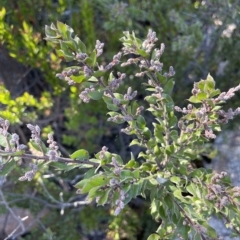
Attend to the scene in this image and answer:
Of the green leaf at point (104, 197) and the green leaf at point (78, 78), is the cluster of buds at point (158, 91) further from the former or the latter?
the green leaf at point (104, 197)

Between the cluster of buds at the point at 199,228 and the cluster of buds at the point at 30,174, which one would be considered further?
the cluster of buds at the point at 199,228

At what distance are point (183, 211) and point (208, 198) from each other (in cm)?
8

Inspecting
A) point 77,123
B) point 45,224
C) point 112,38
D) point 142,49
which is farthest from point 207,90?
point 45,224

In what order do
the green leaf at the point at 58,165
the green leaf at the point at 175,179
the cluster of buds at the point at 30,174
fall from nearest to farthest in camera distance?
the cluster of buds at the point at 30,174 < the green leaf at the point at 58,165 < the green leaf at the point at 175,179

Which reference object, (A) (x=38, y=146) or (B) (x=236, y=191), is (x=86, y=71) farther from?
(B) (x=236, y=191)

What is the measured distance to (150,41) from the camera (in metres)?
0.96

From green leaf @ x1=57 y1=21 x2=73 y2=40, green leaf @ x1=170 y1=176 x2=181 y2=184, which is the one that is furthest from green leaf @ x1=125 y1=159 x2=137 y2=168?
green leaf @ x1=57 y1=21 x2=73 y2=40

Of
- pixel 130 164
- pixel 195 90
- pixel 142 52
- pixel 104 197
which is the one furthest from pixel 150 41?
pixel 104 197

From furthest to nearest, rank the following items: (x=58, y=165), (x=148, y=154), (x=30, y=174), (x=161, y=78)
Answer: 1. (x=148, y=154)
2. (x=161, y=78)
3. (x=58, y=165)
4. (x=30, y=174)

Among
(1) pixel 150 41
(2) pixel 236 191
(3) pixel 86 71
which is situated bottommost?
(2) pixel 236 191

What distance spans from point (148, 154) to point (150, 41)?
324 mm

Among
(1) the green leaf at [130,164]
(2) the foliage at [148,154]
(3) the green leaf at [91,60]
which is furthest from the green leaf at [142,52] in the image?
(1) the green leaf at [130,164]

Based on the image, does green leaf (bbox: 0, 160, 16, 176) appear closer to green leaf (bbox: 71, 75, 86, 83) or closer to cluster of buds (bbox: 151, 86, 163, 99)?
green leaf (bbox: 71, 75, 86, 83)

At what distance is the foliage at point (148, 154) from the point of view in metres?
0.82
